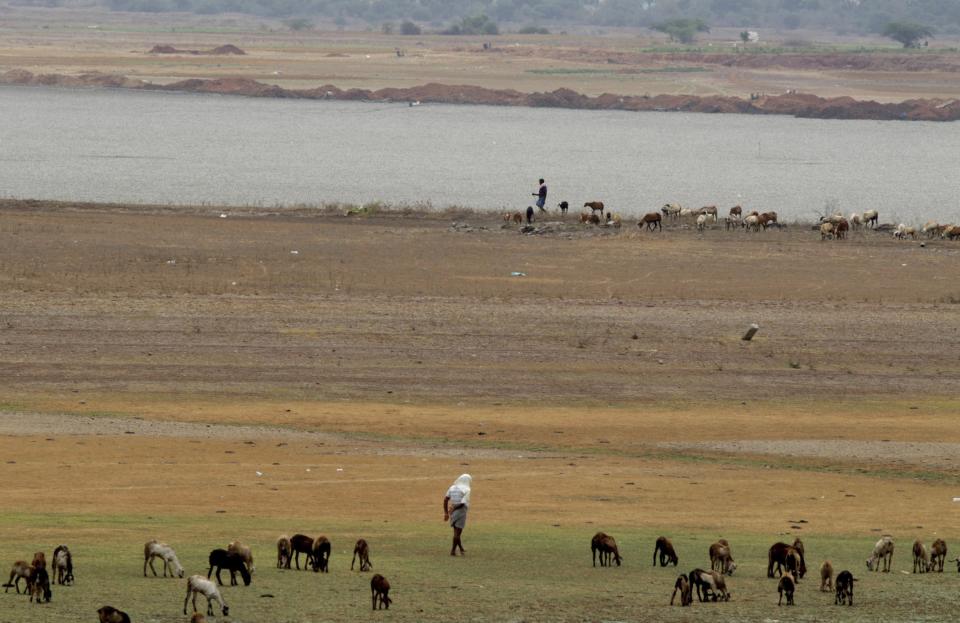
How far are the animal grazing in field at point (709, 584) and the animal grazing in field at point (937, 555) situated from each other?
10.5 ft

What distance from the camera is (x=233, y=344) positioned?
1426 inches

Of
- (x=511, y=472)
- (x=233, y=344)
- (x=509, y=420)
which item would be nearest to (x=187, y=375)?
(x=233, y=344)

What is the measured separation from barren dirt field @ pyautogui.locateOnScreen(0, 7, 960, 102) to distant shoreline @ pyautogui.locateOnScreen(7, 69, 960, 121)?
9.27 feet

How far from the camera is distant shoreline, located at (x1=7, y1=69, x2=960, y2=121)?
14525 cm

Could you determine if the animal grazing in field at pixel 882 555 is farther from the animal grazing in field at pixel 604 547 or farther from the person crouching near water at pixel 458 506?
the person crouching near water at pixel 458 506

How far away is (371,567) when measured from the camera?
1938 cm

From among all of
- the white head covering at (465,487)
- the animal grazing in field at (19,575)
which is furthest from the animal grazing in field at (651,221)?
the animal grazing in field at (19,575)

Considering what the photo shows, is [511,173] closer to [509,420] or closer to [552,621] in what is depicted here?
[509,420]

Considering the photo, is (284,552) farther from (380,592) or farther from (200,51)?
(200,51)

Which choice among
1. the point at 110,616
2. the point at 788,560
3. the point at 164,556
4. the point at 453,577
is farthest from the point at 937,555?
Result: the point at 110,616

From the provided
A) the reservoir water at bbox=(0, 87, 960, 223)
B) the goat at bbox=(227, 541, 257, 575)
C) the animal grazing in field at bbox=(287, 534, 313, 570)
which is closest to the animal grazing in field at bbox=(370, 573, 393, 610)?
the goat at bbox=(227, 541, 257, 575)

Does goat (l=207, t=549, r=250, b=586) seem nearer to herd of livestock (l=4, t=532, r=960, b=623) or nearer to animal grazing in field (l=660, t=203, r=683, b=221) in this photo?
herd of livestock (l=4, t=532, r=960, b=623)

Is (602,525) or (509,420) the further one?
(509,420)

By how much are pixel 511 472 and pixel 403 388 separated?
688cm
